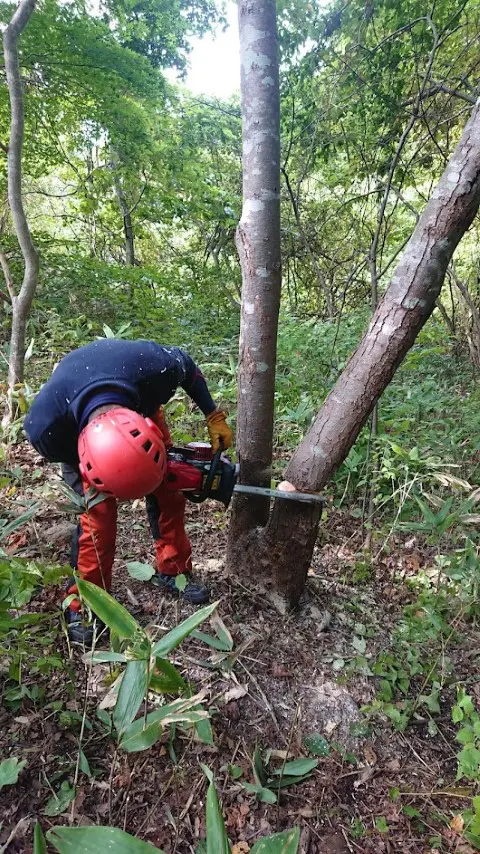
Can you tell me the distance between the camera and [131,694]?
1188 millimetres

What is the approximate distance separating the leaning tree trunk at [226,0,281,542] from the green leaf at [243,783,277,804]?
101 cm

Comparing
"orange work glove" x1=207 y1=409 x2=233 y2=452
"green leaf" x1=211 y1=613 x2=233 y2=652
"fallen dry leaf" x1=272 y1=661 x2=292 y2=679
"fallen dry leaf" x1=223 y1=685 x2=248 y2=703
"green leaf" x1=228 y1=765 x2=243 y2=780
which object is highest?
"orange work glove" x1=207 y1=409 x2=233 y2=452

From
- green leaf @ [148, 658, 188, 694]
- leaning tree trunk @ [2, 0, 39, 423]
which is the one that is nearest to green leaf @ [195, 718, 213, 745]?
green leaf @ [148, 658, 188, 694]

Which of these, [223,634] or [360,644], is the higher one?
[223,634]

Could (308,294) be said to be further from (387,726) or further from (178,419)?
(387,726)

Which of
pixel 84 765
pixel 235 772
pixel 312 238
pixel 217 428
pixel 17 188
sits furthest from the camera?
pixel 312 238

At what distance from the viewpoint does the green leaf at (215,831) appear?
88 centimetres

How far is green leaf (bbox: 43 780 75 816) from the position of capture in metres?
1.32

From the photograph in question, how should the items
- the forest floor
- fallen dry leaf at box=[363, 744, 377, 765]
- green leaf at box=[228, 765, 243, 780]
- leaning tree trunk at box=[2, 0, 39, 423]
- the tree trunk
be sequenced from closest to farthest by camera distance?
the forest floor < green leaf at box=[228, 765, 243, 780] < fallen dry leaf at box=[363, 744, 377, 765] < leaning tree trunk at box=[2, 0, 39, 423] < the tree trunk

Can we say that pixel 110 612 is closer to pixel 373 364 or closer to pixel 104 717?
pixel 104 717

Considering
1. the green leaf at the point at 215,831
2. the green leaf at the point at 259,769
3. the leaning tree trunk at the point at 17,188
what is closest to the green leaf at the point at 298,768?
the green leaf at the point at 259,769

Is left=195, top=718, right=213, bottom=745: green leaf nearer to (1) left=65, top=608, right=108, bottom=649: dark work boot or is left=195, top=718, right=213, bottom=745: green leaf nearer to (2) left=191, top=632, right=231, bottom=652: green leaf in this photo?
(2) left=191, top=632, right=231, bottom=652: green leaf

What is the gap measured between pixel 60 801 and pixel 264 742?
0.69m

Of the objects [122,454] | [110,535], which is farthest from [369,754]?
[122,454]
